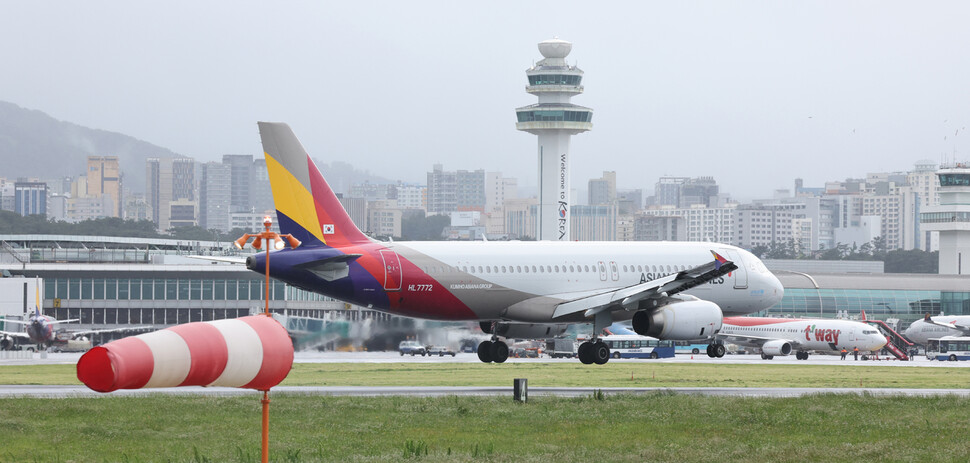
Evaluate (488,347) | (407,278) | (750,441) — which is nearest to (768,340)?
(488,347)

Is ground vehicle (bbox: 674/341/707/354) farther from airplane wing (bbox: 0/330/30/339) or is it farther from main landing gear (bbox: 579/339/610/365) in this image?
main landing gear (bbox: 579/339/610/365)

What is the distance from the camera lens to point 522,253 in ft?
157

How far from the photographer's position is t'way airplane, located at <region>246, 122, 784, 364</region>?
142ft

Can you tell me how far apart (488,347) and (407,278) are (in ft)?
24.2

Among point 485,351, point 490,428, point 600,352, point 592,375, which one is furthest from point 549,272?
point 490,428

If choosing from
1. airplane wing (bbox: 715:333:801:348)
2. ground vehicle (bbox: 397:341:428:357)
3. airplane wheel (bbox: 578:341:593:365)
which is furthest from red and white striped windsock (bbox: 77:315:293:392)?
airplane wing (bbox: 715:333:801:348)

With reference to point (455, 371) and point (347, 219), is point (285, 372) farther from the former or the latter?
point (455, 371)

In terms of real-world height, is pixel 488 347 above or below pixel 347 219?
below

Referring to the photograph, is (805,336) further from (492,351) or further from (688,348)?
(492,351)

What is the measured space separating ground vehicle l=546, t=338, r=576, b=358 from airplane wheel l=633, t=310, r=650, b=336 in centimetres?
4469

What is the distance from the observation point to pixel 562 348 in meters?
94.7

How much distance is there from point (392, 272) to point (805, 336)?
65.1 meters

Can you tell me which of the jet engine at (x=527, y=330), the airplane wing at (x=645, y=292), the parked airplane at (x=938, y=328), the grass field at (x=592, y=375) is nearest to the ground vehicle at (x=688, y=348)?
the parked airplane at (x=938, y=328)

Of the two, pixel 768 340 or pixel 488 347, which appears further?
pixel 768 340
